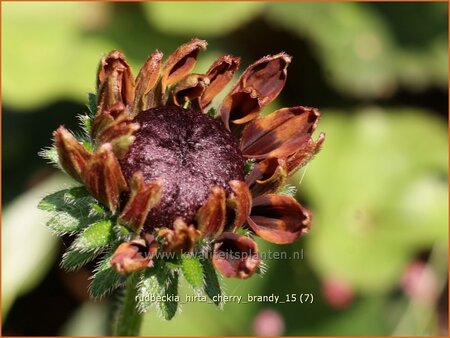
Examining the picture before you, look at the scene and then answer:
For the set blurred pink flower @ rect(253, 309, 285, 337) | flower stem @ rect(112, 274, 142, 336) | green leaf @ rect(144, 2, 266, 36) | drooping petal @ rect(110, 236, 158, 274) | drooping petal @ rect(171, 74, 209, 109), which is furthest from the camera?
green leaf @ rect(144, 2, 266, 36)

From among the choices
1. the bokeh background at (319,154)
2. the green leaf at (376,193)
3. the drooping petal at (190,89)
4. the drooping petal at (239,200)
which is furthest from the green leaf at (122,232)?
the green leaf at (376,193)

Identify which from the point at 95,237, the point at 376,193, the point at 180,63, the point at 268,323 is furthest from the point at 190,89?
the point at 376,193

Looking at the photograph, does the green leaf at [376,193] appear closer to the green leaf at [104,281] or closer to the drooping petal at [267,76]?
the drooping petal at [267,76]

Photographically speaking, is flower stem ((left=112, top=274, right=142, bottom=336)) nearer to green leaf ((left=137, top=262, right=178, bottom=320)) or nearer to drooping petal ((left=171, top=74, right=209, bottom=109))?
green leaf ((left=137, top=262, right=178, bottom=320))

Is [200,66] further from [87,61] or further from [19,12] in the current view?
[19,12]

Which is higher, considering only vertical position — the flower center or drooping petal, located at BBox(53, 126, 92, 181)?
drooping petal, located at BBox(53, 126, 92, 181)

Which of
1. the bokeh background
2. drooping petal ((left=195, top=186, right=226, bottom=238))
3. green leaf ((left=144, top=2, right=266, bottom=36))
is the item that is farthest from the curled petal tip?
green leaf ((left=144, top=2, right=266, bottom=36))

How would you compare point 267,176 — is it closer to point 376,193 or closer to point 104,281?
point 104,281
